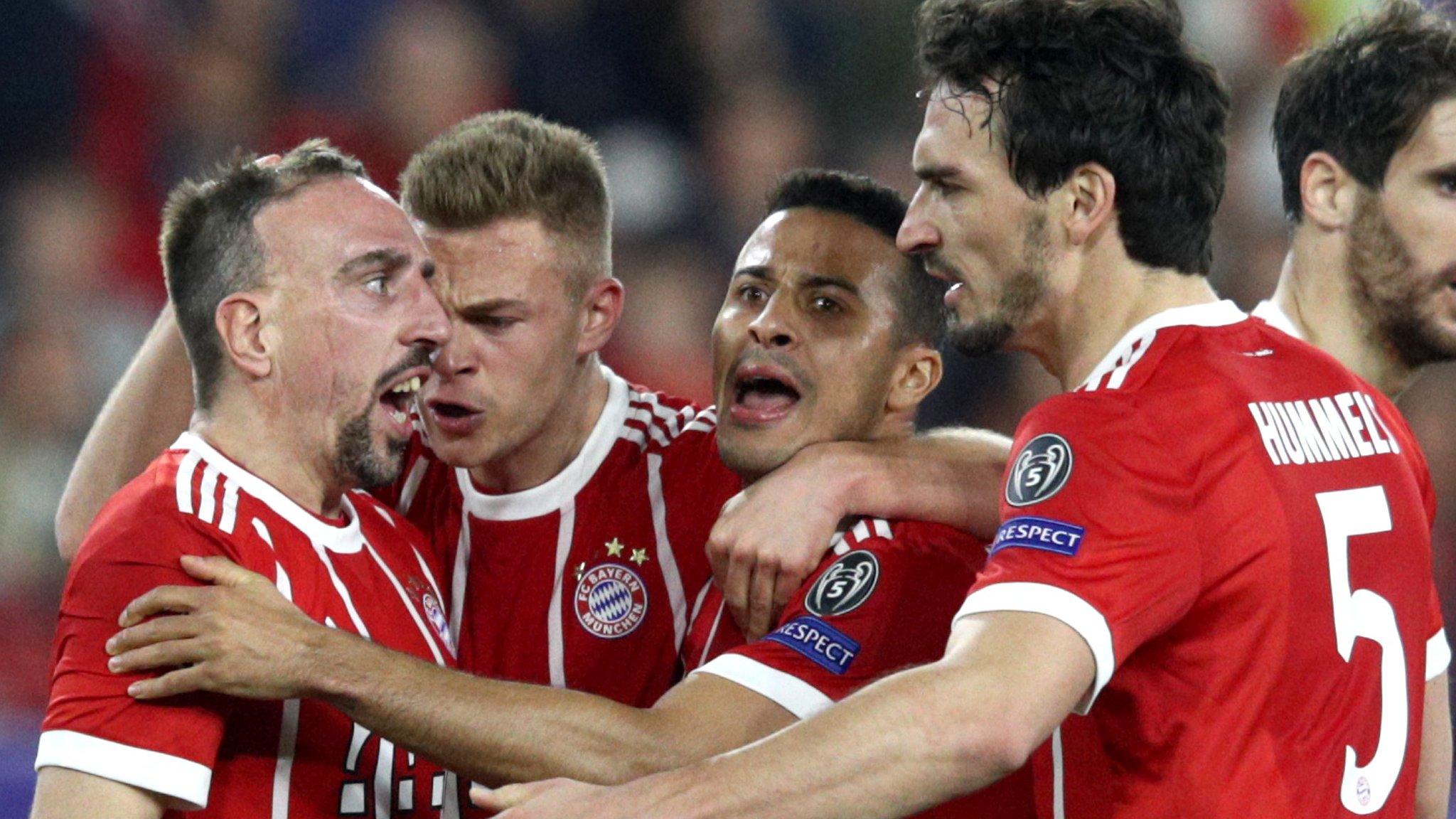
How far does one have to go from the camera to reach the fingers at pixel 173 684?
2428mm

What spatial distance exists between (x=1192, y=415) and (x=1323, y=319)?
137cm

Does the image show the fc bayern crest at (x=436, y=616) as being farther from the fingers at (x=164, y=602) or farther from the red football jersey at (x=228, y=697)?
the fingers at (x=164, y=602)

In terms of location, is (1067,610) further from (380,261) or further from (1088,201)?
(380,261)

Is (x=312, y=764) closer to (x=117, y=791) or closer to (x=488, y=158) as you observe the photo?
(x=117, y=791)

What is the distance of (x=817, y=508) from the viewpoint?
10.0ft

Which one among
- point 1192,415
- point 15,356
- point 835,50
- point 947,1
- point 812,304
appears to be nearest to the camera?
point 1192,415

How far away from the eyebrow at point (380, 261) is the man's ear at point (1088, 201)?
4.16 ft

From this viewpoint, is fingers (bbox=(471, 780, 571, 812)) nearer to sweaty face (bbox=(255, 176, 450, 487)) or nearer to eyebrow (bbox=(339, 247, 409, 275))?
sweaty face (bbox=(255, 176, 450, 487))

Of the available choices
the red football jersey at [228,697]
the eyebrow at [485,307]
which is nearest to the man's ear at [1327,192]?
the eyebrow at [485,307]

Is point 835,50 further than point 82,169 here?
Yes

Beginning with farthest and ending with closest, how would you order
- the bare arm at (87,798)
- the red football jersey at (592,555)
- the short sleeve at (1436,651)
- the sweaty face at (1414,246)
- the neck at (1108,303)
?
the sweaty face at (1414,246), the red football jersey at (592,555), the short sleeve at (1436,651), the neck at (1108,303), the bare arm at (87,798)

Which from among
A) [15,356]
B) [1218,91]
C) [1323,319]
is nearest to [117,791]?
[1218,91]

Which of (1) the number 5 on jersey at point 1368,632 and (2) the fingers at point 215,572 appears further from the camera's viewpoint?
(2) the fingers at point 215,572

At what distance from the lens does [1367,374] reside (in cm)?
355
